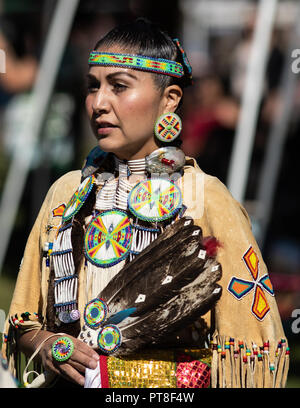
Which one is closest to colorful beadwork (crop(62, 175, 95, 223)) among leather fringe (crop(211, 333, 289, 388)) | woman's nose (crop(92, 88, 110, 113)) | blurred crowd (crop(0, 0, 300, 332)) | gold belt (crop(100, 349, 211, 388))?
woman's nose (crop(92, 88, 110, 113))

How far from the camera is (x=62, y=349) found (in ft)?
7.54

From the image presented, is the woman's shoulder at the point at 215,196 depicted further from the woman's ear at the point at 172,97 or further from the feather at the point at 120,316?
the feather at the point at 120,316

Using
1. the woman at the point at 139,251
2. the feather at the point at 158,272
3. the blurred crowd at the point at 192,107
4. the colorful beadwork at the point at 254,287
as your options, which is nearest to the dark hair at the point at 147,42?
the woman at the point at 139,251

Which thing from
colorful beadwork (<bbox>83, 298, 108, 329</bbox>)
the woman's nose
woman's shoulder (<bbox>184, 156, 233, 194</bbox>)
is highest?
the woman's nose

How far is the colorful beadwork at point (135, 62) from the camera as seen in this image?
239cm

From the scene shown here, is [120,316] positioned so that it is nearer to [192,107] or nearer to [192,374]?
[192,374]

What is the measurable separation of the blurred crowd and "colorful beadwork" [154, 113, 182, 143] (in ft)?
11.8

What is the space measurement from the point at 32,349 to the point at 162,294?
49cm

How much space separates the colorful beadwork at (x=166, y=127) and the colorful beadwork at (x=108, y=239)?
10.8 inches

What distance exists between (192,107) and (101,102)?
14.4 ft

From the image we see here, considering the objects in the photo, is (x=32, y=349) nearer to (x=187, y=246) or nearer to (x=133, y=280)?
(x=133, y=280)

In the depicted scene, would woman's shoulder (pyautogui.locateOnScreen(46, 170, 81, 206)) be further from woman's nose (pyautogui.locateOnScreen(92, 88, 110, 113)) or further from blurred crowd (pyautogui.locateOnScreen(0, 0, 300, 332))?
blurred crowd (pyautogui.locateOnScreen(0, 0, 300, 332))

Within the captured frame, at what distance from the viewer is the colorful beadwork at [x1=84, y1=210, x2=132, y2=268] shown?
2.39m
